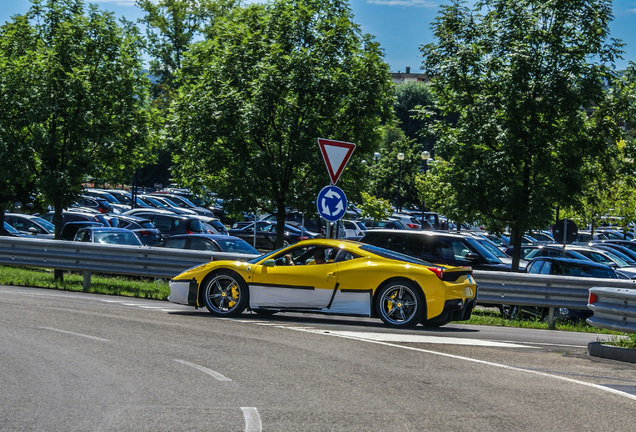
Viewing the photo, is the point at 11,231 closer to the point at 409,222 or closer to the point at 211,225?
the point at 211,225

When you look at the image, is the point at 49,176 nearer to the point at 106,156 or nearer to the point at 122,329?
the point at 106,156

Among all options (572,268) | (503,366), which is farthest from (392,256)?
(572,268)

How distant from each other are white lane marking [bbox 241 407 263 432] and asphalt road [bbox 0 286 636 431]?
0.05 feet

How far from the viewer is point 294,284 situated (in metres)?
13.2

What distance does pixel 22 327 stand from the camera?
37.3 ft

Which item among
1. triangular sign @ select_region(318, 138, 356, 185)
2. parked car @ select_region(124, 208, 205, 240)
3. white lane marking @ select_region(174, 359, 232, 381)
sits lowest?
white lane marking @ select_region(174, 359, 232, 381)

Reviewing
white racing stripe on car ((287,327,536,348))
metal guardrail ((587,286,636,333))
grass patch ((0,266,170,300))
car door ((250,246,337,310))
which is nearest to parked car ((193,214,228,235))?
grass patch ((0,266,170,300))

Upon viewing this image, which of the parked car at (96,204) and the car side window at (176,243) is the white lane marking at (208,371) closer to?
the car side window at (176,243)

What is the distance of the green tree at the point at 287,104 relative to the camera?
65.4ft

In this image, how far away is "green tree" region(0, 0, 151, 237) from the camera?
21453 mm

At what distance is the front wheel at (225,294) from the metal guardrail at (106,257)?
3.12 m

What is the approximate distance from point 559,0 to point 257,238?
20.2 m

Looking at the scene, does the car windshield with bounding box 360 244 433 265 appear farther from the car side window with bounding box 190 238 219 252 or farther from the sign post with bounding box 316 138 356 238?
the car side window with bounding box 190 238 219 252

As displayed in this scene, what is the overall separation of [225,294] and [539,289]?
566 cm
